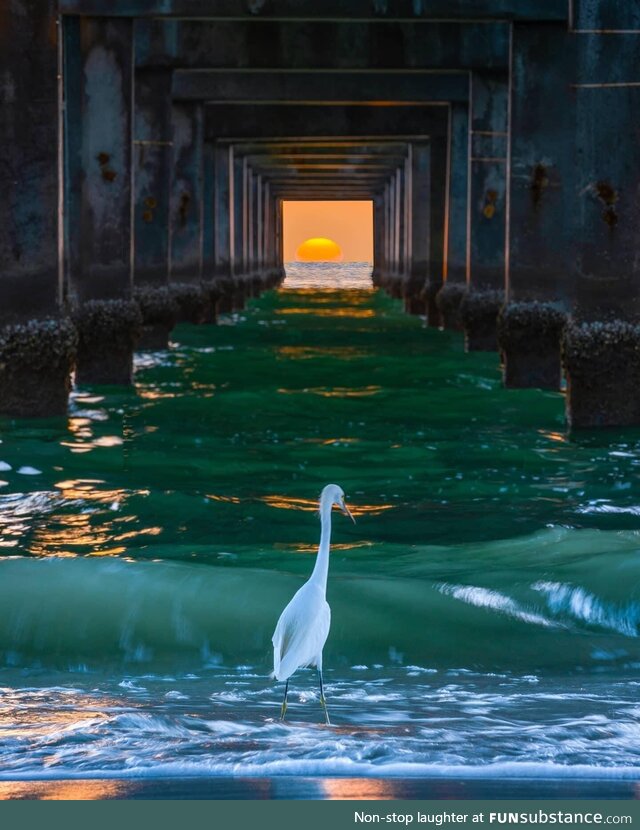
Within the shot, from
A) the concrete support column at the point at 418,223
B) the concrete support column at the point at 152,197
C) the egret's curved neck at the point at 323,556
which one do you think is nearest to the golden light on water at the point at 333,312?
the concrete support column at the point at 418,223

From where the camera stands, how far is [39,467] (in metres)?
12.3

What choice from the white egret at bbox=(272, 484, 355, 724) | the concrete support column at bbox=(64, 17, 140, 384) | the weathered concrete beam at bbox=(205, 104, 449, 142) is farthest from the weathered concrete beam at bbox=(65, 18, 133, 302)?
the white egret at bbox=(272, 484, 355, 724)

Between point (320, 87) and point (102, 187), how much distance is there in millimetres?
7205

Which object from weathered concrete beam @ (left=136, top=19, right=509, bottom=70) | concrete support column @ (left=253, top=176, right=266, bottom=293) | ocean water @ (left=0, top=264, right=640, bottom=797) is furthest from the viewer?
concrete support column @ (left=253, top=176, right=266, bottom=293)

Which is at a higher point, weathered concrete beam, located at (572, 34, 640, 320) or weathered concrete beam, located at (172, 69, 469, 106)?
weathered concrete beam, located at (172, 69, 469, 106)

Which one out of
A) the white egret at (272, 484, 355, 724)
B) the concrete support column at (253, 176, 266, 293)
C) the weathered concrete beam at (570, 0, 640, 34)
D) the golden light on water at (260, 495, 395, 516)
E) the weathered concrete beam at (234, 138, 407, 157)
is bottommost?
the golden light on water at (260, 495, 395, 516)

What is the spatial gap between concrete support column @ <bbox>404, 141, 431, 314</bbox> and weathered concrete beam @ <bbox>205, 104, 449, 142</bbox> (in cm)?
304

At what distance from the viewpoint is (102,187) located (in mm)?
18406

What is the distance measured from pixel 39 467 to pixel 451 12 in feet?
21.5

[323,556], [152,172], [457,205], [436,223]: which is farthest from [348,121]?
[323,556]

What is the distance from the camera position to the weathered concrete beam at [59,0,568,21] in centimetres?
1614

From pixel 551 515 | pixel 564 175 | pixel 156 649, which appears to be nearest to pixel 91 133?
pixel 564 175

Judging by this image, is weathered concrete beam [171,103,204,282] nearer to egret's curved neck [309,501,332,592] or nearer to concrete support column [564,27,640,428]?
concrete support column [564,27,640,428]

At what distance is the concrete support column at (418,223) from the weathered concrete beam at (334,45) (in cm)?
1138
